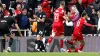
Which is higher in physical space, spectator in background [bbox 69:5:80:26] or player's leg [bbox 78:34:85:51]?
spectator in background [bbox 69:5:80:26]

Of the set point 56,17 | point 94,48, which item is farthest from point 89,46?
point 56,17

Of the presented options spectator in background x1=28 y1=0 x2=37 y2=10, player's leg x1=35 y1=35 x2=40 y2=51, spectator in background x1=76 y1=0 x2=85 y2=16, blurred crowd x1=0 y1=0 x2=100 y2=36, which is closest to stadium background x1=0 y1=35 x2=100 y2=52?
player's leg x1=35 y1=35 x2=40 y2=51

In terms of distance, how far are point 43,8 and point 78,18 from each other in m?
1.74

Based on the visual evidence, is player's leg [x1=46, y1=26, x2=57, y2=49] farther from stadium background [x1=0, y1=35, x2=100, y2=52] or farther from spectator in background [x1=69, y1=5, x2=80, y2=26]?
spectator in background [x1=69, y1=5, x2=80, y2=26]

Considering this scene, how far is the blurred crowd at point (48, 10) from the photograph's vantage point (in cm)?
2141

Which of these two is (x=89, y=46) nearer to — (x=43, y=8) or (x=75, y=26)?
(x=75, y=26)

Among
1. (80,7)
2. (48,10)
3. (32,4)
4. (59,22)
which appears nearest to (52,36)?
(59,22)

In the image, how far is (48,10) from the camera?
22578 mm

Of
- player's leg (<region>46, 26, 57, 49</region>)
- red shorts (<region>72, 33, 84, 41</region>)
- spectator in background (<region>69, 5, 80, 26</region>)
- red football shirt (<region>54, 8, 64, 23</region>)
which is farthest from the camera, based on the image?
spectator in background (<region>69, 5, 80, 26</region>)

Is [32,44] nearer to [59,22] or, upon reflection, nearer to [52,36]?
[52,36]

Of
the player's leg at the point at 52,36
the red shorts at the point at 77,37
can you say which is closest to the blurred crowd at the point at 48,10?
the player's leg at the point at 52,36

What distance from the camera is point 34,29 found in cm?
2114

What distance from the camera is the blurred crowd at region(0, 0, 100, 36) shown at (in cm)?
2141

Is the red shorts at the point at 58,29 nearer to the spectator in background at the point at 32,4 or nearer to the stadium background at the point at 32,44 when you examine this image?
the stadium background at the point at 32,44
